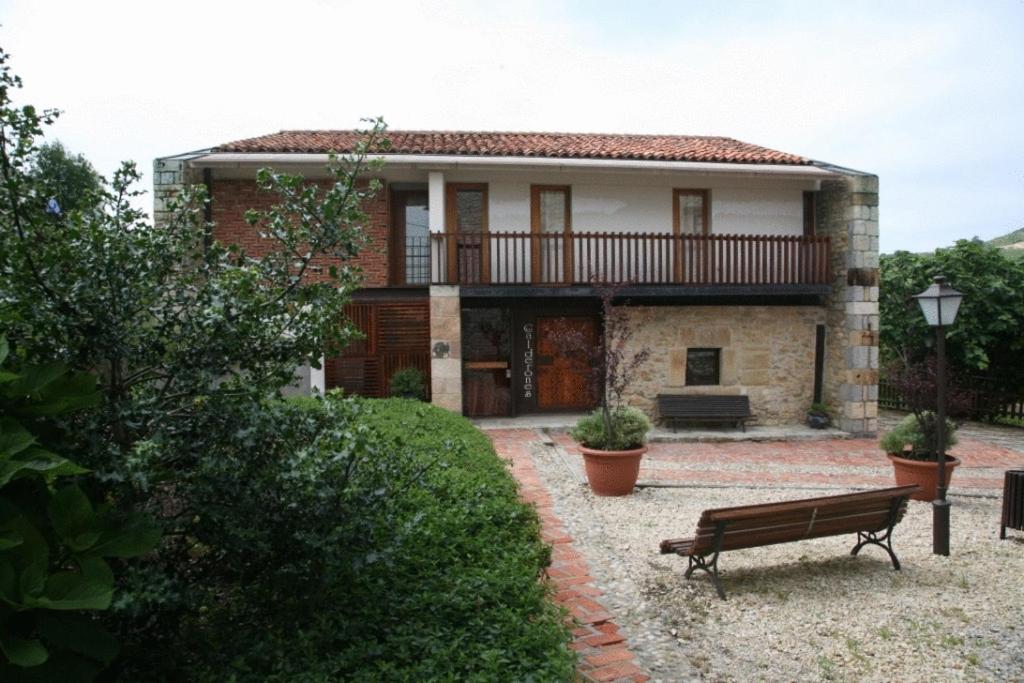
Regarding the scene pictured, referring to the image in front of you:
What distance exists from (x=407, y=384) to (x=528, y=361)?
2530mm

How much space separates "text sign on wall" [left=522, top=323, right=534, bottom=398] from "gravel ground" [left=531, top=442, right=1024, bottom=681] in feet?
19.2

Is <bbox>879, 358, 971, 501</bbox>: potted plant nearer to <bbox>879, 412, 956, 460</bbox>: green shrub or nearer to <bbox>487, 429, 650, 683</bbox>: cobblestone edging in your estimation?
<bbox>879, 412, 956, 460</bbox>: green shrub

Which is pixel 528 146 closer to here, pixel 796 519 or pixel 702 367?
pixel 702 367

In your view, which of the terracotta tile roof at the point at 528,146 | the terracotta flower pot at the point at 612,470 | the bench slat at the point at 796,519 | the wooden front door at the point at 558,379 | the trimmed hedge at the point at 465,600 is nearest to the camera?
the trimmed hedge at the point at 465,600

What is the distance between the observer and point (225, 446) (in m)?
2.33

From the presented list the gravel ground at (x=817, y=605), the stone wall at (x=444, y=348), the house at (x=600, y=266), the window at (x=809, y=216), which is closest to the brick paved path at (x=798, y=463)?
the house at (x=600, y=266)

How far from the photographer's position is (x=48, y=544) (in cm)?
166

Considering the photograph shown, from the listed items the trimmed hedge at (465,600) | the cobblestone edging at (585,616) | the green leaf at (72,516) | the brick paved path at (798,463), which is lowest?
the brick paved path at (798,463)

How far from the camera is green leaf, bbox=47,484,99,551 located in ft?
5.35

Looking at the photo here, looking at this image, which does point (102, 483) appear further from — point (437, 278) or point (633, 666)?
point (437, 278)

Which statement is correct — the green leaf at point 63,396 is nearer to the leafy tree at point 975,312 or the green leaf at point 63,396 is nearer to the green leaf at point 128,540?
the green leaf at point 128,540

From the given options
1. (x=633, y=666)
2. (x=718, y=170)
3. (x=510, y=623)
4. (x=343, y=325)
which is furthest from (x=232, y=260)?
(x=718, y=170)

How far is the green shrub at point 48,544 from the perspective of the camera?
1486mm

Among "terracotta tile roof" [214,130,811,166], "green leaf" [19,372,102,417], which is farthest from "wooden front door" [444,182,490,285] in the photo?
"green leaf" [19,372,102,417]
